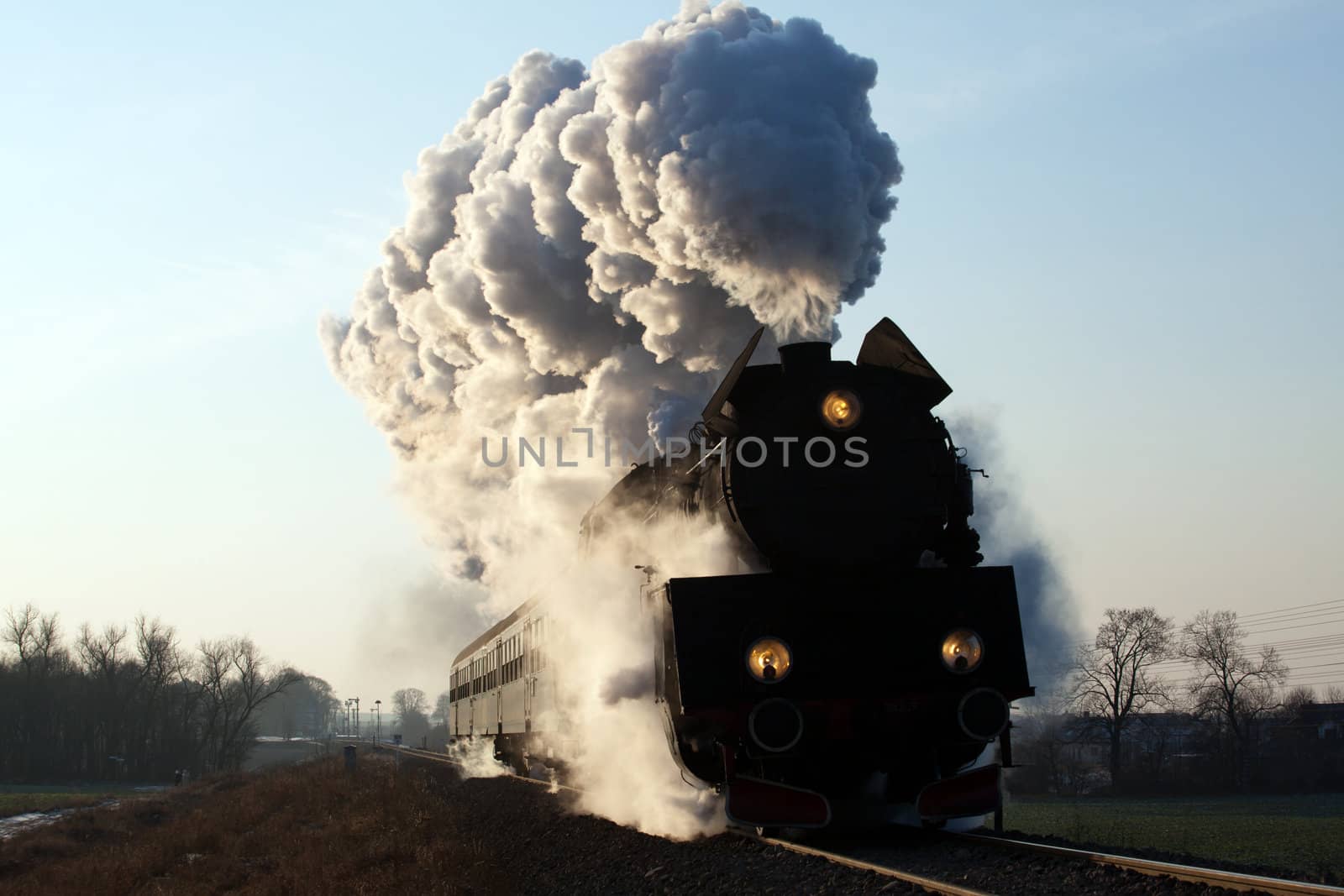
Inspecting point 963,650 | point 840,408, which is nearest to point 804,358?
point 840,408

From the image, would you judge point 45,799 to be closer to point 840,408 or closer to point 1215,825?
point 1215,825

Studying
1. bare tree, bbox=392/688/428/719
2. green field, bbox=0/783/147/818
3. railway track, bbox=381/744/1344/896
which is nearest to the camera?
railway track, bbox=381/744/1344/896

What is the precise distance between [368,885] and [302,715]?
574 feet

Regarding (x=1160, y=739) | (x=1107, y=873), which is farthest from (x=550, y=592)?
(x=1160, y=739)

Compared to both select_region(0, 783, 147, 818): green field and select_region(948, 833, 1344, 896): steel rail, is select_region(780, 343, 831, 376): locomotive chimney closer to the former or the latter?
select_region(948, 833, 1344, 896): steel rail

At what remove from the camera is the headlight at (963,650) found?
7.64 m

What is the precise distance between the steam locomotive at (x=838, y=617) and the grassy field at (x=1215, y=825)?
4.55 ft

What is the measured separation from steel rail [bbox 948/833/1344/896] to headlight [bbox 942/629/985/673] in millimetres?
1078

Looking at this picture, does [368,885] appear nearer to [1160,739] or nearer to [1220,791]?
[1220,791]

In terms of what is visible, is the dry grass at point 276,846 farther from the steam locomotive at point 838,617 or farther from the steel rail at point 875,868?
the steam locomotive at point 838,617

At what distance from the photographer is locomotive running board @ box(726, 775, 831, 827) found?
746 centimetres

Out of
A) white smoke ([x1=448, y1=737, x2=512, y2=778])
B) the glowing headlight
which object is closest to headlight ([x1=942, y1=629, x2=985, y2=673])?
the glowing headlight

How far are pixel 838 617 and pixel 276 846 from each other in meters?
9.92

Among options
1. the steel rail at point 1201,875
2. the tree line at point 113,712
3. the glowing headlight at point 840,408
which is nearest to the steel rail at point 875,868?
the steel rail at point 1201,875
